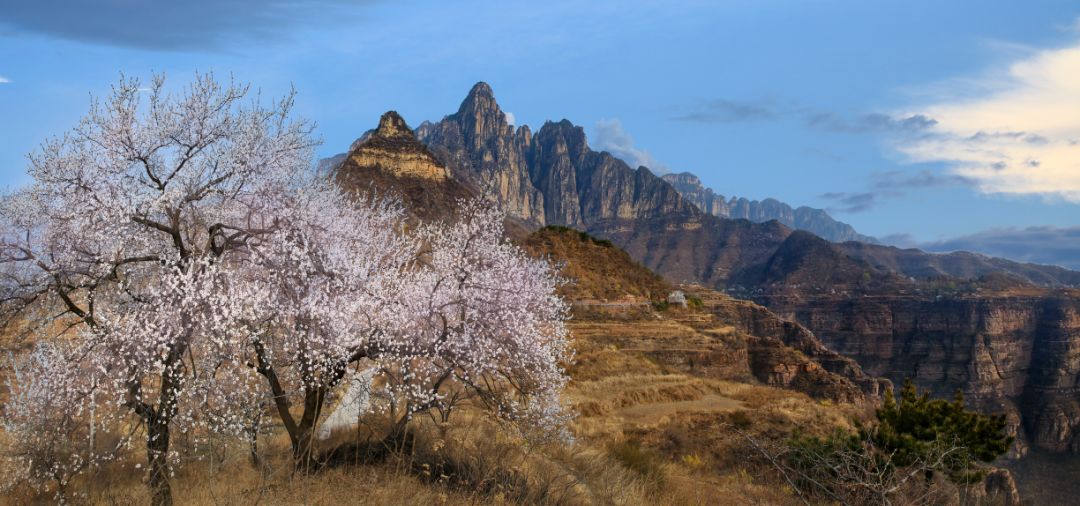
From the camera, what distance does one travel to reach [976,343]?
143125mm

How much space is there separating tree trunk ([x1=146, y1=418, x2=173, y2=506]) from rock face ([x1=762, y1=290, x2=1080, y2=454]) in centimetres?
14039

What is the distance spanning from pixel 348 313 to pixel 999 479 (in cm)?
3957

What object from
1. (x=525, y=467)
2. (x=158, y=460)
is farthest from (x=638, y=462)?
(x=158, y=460)

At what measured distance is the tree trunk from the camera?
10.3m

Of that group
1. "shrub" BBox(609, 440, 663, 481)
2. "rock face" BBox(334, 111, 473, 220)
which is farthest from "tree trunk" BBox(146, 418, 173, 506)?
"rock face" BBox(334, 111, 473, 220)

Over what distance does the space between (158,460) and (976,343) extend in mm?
165126

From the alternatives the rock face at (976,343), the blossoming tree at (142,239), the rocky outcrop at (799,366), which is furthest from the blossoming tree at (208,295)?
the rock face at (976,343)

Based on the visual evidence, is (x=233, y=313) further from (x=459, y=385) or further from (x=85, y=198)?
(x=459, y=385)

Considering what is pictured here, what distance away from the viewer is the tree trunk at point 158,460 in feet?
33.8

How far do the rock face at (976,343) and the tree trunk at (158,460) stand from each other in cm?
14039

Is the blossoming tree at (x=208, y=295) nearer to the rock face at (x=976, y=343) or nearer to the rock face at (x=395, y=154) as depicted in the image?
the rock face at (x=395, y=154)

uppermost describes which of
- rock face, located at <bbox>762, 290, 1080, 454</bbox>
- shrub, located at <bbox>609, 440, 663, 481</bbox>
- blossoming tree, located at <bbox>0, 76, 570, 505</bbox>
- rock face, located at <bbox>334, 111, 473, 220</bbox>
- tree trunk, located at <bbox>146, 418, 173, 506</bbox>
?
rock face, located at <bbox>334, 111, 473, 220</bbox>

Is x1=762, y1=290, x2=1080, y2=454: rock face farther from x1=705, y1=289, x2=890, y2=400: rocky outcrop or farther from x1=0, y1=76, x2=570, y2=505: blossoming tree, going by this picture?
x1=0, y1=76, x2=570, y2=505: blossoming tree

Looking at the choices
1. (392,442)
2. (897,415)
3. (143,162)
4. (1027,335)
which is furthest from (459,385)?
(1027,335)
